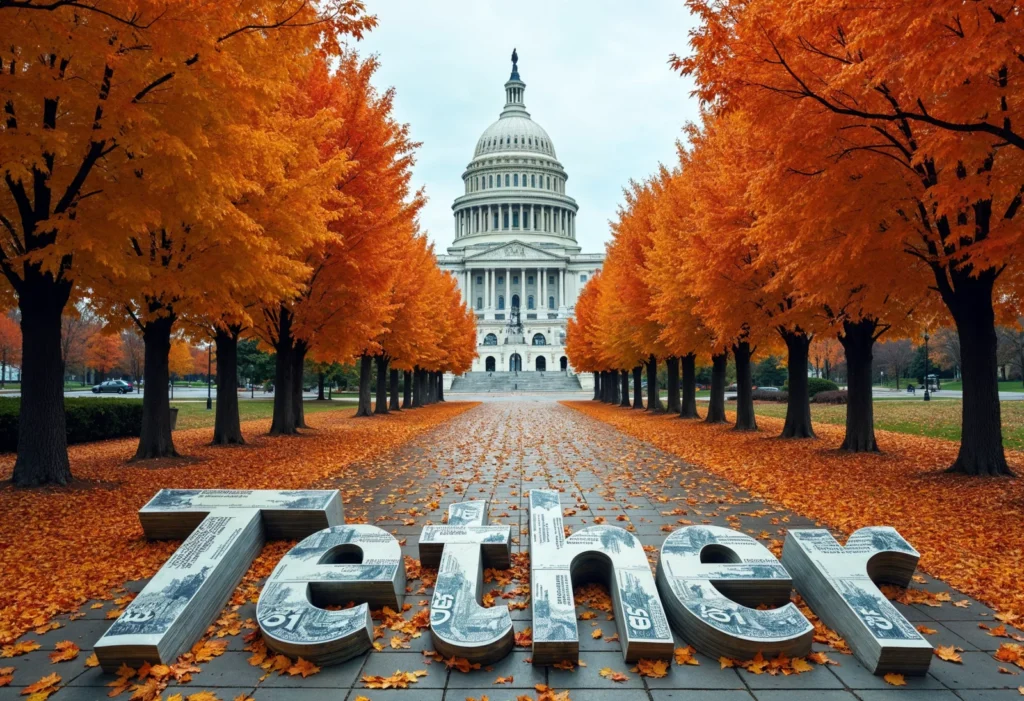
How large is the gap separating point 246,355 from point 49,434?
4176 cm

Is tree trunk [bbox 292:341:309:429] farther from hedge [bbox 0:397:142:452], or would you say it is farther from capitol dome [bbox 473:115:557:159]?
capitol dome [bbox 473:115:557:159]

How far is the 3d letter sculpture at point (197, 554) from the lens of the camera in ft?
14.7

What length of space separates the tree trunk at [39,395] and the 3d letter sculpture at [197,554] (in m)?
4.06

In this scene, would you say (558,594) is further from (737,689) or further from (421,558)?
(421,558)

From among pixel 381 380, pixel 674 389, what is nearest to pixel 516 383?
pixel 381 380

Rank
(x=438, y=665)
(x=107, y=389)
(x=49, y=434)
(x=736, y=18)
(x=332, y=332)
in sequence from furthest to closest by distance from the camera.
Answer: (x=107, y=389), (x=332, y=332), (x=49, y=434), (x=736, y=18), (x=438, y=665)

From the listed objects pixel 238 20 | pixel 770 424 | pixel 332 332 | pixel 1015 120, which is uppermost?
pixel 238 20

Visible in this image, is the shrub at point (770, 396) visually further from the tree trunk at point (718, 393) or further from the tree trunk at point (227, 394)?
the tree trunk at point (227, 394)

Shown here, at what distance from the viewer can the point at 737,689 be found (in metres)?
4.17

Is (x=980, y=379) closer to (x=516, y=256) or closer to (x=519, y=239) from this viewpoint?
(x=516, y=256)

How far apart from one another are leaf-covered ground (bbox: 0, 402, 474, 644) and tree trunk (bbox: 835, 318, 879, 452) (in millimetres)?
10778

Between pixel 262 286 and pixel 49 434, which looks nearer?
pixel 49 434

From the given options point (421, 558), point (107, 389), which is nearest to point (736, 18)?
point (421, 558)

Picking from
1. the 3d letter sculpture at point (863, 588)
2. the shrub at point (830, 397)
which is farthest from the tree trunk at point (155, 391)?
the shrub at point (830, 397)
